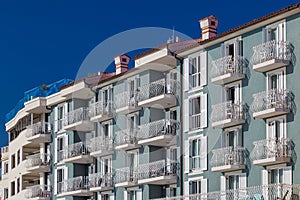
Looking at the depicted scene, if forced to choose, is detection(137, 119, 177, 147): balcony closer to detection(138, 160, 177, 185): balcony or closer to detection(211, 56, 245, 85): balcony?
detection(138, 160, 177, 185): balcony

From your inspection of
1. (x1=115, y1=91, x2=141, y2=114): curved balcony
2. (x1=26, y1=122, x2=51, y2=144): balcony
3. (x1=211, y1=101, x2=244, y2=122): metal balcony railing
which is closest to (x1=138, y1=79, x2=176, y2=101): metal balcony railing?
(x1=115, y1=91, x2=141, y2=114): curved balcony

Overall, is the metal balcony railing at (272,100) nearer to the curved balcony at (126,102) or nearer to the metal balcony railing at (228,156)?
the metal balcony railing at (228,156)

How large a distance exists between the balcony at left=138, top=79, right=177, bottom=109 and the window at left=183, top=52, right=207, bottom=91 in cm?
133

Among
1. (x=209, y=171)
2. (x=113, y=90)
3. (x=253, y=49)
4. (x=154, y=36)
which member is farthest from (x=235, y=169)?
(x=113, y=90)

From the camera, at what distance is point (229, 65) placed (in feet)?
142

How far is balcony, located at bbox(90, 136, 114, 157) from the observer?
5500 centimetres

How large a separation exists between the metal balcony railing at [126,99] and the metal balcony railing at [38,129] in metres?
11.2

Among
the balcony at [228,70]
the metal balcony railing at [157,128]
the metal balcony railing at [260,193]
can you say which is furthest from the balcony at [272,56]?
the metal balcony railing at [157,128]

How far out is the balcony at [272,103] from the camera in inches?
1563

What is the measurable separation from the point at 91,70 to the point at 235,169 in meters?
17.7

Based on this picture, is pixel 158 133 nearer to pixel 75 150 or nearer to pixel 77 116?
pixel 77 116

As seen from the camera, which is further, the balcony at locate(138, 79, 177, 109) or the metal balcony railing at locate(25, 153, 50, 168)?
the metal balcony railing at locate(25, 153, 50, 168)

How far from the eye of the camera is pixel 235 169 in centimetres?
4250

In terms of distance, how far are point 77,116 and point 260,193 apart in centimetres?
2232
